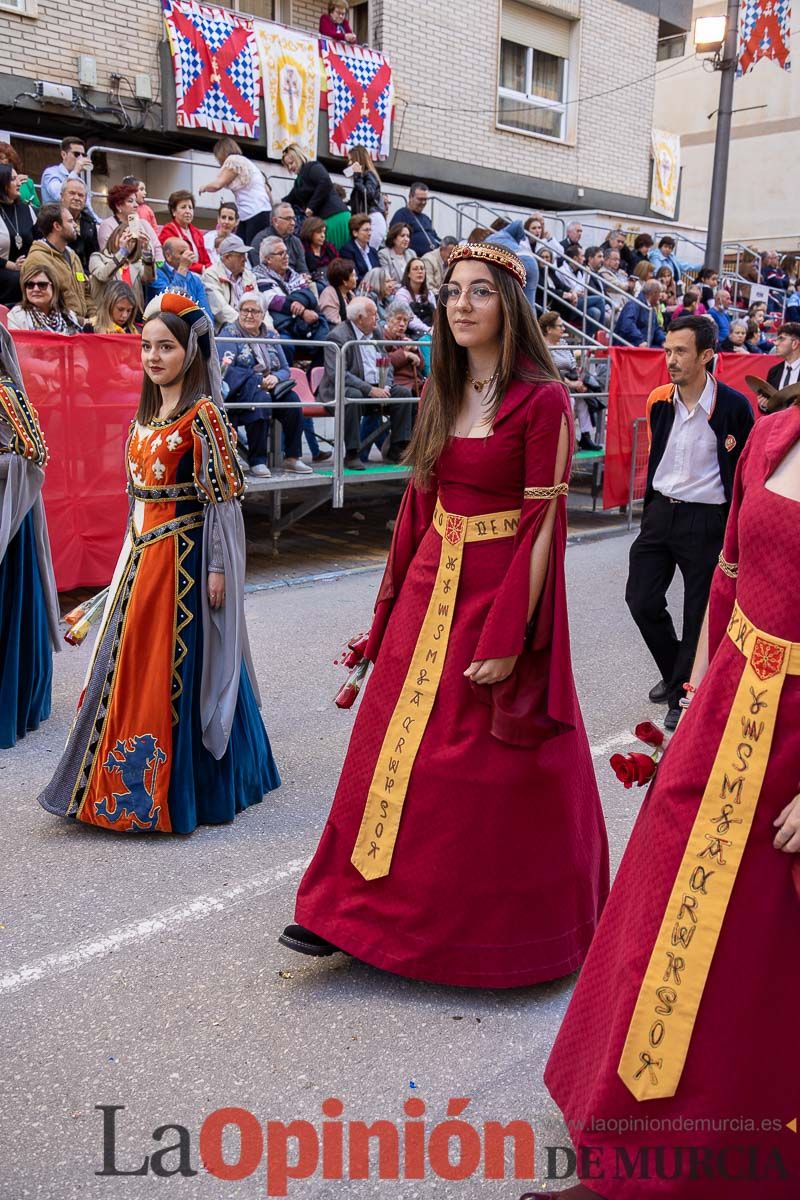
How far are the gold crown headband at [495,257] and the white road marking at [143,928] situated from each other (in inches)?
87.1

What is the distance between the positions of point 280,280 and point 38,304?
3347mm

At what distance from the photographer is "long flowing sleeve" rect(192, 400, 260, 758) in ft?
14.0

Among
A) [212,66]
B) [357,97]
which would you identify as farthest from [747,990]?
[357,97]

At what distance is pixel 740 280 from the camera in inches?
825

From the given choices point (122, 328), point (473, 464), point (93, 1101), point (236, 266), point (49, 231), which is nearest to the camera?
point (93, 1101)

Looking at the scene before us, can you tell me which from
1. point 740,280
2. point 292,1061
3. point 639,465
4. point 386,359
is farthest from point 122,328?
point 740,280

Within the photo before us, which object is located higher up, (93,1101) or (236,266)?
(236,266)

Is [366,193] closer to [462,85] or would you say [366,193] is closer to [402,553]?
[462,85]

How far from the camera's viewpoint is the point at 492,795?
10.4ft

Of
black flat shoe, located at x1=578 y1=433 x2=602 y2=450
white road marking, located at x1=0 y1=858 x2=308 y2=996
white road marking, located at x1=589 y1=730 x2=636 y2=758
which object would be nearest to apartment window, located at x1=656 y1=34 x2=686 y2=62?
black flat shoe, located at x1=578 y1=433 x2=602 y2=450

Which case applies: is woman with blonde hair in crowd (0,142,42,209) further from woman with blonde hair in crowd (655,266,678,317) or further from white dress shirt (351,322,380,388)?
woman with blonde hair in crowd (655,266,678,317)

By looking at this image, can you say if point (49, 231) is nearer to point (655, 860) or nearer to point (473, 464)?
point (473, 464)

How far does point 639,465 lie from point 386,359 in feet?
10.1

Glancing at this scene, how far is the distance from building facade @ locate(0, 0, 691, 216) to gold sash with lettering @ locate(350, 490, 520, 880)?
11239mm
